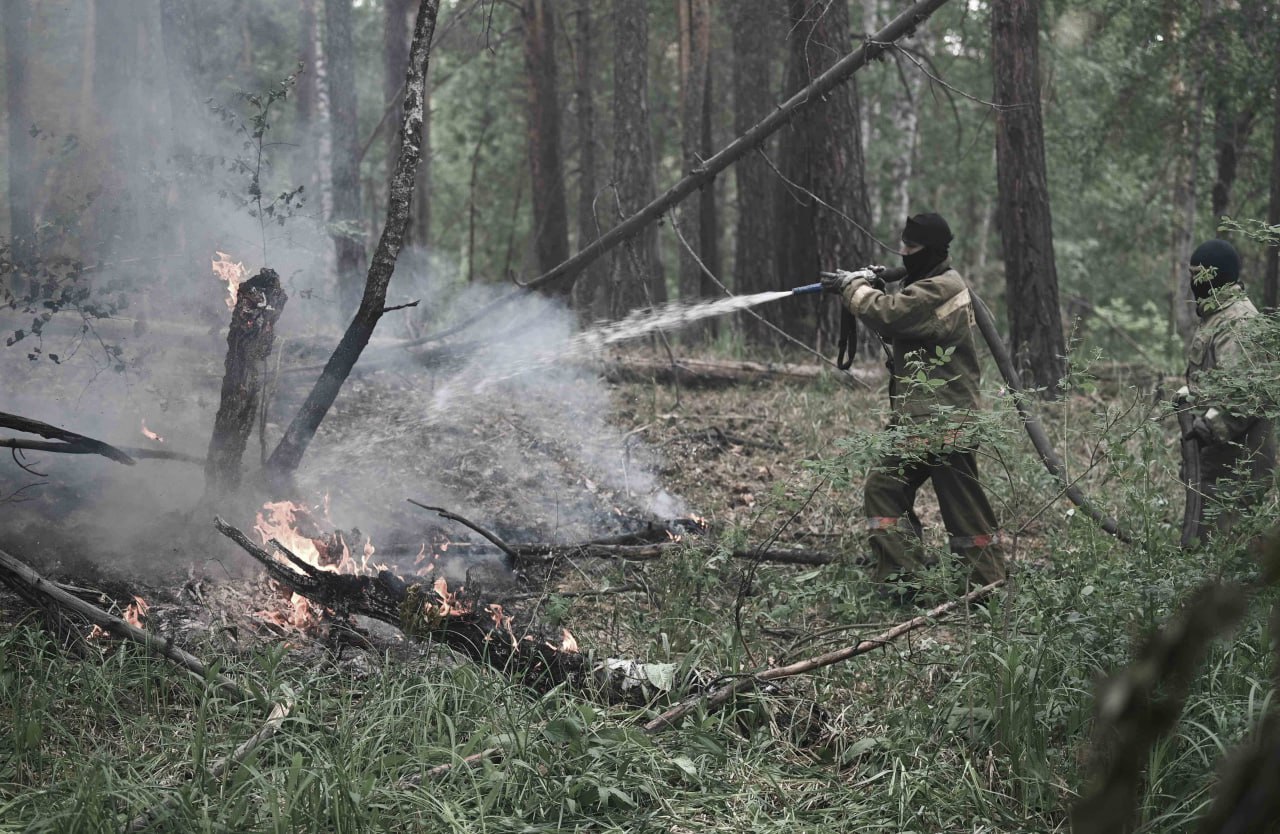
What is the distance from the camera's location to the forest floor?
3.22m

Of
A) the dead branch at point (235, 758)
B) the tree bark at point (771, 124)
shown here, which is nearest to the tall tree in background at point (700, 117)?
the tree bark at point (771, 124)

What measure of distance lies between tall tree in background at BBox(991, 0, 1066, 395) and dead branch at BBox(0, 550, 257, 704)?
7.80 metres

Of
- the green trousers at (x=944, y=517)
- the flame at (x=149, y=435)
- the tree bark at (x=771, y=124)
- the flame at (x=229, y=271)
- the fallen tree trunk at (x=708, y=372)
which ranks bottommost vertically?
the green trousers at (x=944, y=517)

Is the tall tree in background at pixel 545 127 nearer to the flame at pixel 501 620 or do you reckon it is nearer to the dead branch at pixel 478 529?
the dead branch at pixel 478 529

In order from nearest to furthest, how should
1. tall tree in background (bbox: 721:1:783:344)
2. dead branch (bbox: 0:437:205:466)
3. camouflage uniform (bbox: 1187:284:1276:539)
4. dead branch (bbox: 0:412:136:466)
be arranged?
1. dead branch (bbox: 0:412:136:466)
2. dead branch (bbox: 0:437:205:466)
3. camouflage uniform (bbox: 1187:284:1276:539)
4. tall tree in background (bbox: 721:1:783:344)

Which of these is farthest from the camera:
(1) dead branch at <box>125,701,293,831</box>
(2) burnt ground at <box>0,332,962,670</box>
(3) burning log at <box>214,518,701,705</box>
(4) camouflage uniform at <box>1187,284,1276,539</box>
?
(4) camouflage uniform at <box>1187,284,1276,539</box>

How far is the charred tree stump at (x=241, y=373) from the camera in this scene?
5426 millimetres

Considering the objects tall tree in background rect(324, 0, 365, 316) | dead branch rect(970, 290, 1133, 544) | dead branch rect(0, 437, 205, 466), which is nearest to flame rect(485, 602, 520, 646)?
dead branch rect(0, 437, 205, 466)

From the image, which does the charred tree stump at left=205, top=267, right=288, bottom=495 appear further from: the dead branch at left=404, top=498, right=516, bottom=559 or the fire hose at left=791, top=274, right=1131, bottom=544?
the fire hose at left=791, top=274, right=1131, bottom=544

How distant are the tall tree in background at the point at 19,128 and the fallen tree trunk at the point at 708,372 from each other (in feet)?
16.1

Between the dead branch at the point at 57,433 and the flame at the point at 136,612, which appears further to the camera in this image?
the dead branch at the point at 57,433

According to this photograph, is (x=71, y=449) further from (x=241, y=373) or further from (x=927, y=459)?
(x=927, y=459)

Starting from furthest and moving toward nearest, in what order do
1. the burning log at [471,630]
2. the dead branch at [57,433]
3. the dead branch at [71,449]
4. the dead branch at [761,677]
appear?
the dead branch at [71,449] < the dead branch at [57,433] < the burning log at [471,630] < the dead branch at [761,677]

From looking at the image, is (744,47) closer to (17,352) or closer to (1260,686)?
(17,352)
